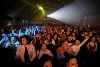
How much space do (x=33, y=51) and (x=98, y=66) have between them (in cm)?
263

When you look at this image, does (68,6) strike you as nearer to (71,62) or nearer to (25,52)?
(25,52)

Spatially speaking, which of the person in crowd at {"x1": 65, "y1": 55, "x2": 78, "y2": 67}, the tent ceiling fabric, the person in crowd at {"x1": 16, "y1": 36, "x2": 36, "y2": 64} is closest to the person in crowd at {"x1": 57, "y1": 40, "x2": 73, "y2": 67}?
the person in crowd at {"x1": 16, "y1": 36, "x2": 36, "y2": 64}

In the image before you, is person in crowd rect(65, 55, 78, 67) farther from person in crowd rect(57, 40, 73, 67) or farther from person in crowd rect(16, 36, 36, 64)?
person in crowd rect(16, 36, 36, 64)

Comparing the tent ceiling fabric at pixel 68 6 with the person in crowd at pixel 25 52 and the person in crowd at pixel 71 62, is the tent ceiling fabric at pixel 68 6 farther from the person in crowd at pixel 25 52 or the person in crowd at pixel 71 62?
the person in crowd at pixel 71 62

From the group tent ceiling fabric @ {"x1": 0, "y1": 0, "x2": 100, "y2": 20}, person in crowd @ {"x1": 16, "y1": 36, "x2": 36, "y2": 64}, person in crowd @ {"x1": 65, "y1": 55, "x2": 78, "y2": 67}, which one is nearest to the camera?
person in crowd @ {"x1": 65, "y1": 55, "x2": 78, "y2": 67}

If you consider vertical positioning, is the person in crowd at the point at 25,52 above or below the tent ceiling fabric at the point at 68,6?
below

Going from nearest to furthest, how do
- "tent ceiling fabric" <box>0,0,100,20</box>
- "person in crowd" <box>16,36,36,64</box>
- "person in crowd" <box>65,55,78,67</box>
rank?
"person in crowd" <box>65,55,78,67</box> → "person in crowd" <box>16,36,36,64</box> → "tent ceiling fabric" <box>0,0,100,20</box>

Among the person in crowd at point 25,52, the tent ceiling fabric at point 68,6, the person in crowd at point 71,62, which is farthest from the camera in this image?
the tent ceiling fabric at point 68,6

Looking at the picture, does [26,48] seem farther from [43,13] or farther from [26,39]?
[43,13]

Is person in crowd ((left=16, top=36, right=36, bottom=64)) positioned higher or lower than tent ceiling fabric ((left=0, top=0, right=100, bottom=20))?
lower

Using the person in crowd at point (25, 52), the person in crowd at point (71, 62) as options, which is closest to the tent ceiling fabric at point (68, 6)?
the person in crowd at point (25, 52)

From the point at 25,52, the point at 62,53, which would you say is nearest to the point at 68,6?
the point at 62,53

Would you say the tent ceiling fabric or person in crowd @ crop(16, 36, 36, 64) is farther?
→ the tent ceiling fabric

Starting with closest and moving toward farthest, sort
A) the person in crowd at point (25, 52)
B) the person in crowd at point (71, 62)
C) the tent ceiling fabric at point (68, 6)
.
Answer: the person in crowd at point (71, 62) → the person in crowd at point (25, 52) → the tent ceiling fabric at point (68, 6)
